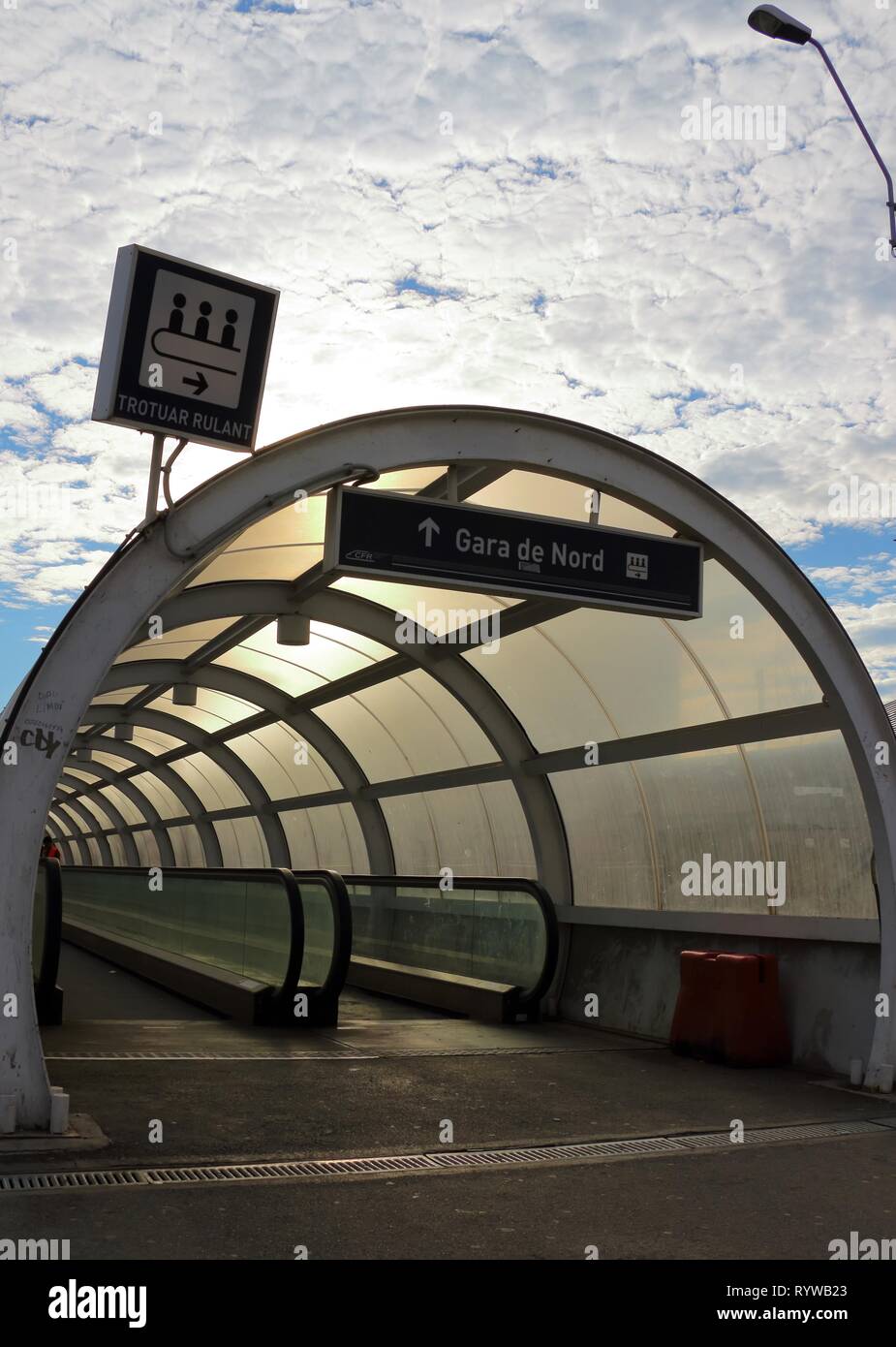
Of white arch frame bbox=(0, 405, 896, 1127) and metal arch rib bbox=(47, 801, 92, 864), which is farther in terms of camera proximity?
metal arch rib bbox=(47, 801, 92, 864)

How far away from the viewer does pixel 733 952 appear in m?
10.5

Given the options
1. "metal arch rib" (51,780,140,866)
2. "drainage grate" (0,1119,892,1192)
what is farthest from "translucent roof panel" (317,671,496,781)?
"metal arch rib" (51,780,140,866)

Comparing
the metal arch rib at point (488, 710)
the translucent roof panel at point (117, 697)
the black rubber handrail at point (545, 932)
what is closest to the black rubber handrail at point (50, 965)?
the metal arch rib at point (488, 710)

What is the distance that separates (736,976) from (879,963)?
1187 mm

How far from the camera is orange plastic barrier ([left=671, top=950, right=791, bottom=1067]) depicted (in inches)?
376

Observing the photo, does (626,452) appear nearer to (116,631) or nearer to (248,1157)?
(116,631)

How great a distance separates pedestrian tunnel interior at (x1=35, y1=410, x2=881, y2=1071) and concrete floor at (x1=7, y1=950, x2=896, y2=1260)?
115 centimetres

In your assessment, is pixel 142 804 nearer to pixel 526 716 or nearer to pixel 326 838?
pixel 326 838

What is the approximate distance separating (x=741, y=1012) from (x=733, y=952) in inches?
37.9

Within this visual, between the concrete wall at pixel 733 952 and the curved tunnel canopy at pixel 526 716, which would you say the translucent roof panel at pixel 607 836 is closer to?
the curved tunnel canopy at pixel 526 716

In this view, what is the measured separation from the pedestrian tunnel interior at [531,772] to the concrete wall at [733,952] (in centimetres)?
2

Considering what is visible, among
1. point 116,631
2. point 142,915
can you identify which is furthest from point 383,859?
point 116,631

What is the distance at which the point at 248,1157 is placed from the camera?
6.11m

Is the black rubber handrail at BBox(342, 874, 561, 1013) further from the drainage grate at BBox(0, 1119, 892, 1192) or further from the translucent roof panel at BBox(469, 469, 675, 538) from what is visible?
the drainage grate at BBox(0, 1119, 892, 1192)
